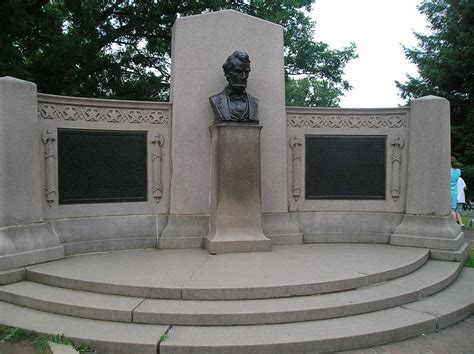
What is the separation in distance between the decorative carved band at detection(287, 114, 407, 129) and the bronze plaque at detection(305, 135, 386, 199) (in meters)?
0.23

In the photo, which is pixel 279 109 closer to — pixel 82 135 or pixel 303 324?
pixel 82 135

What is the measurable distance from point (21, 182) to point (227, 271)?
3496mm

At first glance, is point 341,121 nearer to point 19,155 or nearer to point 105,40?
point 19,155

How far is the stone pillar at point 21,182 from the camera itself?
20.5 feet

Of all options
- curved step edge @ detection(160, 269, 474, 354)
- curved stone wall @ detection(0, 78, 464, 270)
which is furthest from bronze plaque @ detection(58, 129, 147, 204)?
curved step edge @ detection(160, 269, 474, 354)

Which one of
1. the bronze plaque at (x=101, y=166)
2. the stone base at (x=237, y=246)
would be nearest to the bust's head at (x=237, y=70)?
the bronze plaque at (x=101, y=166)

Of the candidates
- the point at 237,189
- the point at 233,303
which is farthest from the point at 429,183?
the point at 233,303

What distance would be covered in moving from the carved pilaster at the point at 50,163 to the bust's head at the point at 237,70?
3.20 meters

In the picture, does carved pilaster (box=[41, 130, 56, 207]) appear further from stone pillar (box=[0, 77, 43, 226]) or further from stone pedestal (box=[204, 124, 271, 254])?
stone pedestal (box=[204, 124, 271, 254])

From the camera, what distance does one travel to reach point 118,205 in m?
7.69

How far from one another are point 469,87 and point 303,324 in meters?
15.8

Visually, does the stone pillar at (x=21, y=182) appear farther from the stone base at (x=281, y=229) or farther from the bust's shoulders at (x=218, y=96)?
the stone base at (x=281, y=229)

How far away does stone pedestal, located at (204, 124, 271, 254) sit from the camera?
7.24 metres

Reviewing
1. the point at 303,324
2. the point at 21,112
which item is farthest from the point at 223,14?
the point at 303,324
